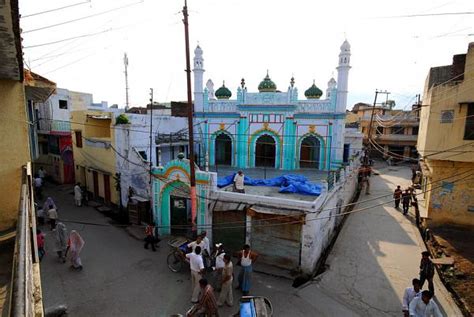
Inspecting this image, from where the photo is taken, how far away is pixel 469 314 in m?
7.56

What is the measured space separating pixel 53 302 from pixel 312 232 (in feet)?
27.3

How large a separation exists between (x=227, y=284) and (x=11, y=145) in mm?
6341

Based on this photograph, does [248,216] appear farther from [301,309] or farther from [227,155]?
[227,155]

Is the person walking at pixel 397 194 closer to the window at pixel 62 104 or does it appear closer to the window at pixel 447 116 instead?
the window at pixel 447 116

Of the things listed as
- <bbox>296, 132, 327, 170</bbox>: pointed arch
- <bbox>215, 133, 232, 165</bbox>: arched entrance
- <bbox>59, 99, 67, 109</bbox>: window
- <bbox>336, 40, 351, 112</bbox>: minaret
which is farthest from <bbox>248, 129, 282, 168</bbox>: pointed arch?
<bbox>59, 99, 67, 109</bbox>: window

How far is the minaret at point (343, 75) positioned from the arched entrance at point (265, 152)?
4.59 metres

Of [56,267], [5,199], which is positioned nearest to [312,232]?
[5,199]

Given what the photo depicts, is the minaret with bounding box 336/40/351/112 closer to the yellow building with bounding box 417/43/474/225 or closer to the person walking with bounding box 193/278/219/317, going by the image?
the yellow building with bounding box 417/43/474/225

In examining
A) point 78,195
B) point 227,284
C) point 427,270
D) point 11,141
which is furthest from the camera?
point 78,195

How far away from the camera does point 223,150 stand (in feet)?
63.7

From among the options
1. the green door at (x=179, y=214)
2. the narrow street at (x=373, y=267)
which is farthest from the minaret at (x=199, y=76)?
the narrow street at (x=373, y=267)

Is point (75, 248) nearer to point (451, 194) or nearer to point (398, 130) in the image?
point (451, 194)

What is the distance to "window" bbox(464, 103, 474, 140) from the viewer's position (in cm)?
1196

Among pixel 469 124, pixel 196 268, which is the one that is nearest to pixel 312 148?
pixel 469 124
